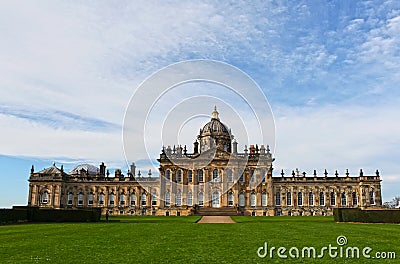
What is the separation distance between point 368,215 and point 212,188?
33.5 meters

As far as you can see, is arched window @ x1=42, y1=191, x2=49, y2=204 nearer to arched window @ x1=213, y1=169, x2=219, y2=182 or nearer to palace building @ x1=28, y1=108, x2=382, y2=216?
palace building @ x1=28, y1=108, x2=382, y2=216

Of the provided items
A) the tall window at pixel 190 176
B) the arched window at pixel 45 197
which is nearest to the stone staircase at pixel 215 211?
the tall window at pixel 190 176

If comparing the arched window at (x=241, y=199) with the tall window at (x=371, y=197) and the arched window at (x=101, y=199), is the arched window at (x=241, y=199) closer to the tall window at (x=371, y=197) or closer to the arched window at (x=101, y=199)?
the tall window at (x=371, y=197)

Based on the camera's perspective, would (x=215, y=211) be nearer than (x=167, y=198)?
Yes

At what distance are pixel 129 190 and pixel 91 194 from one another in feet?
21.4

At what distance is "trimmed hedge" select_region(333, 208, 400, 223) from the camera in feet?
123

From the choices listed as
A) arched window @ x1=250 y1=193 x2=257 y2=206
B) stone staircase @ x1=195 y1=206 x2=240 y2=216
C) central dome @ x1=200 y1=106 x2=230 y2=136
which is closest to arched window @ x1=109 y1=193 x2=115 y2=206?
stone staircase @ x1=195 y1=206 x2=240 y2=216

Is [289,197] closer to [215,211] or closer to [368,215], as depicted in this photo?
[215,211]

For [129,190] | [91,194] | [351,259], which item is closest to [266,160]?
[129,190]

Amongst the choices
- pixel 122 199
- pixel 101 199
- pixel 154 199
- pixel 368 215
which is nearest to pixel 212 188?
pixel 154 199

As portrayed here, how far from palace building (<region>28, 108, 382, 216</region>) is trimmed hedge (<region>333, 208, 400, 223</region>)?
27.0 m

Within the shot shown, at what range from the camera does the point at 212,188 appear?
69375mm

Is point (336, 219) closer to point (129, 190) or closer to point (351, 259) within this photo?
point (351, 259)

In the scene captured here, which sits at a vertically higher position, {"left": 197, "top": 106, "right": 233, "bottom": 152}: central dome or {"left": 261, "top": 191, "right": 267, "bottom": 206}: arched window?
{"left": 197, "top": 106, "right": 233, "bottom": 152}: central dome
